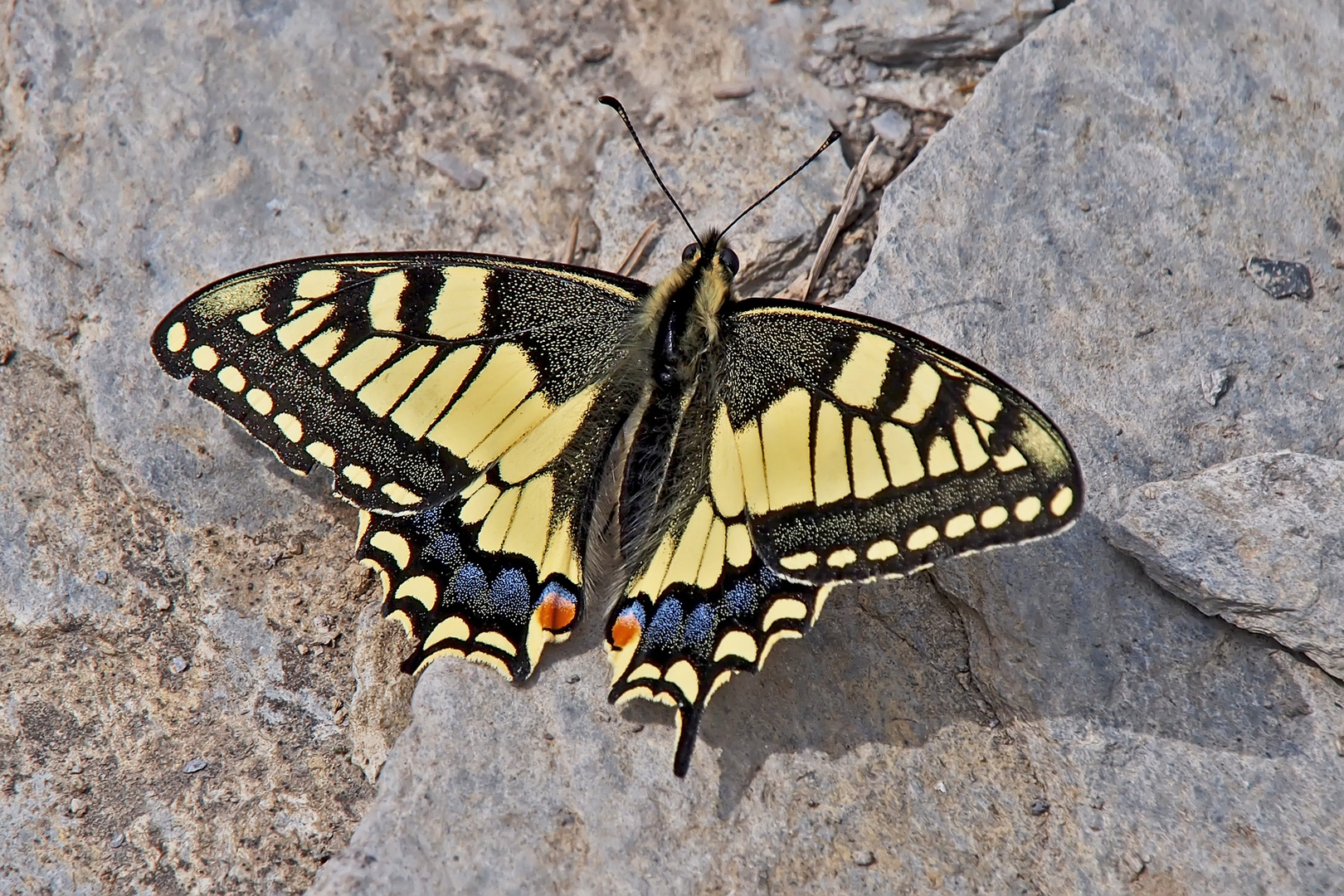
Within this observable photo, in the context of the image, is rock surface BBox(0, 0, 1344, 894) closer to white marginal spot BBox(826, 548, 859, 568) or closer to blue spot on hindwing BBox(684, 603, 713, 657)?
blue spot on hindwing BBox(684, 603, 713, 657)

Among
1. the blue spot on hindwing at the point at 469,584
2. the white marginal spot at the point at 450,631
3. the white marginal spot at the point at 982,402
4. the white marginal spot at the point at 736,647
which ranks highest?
the white marginal spot at the point at 982,402

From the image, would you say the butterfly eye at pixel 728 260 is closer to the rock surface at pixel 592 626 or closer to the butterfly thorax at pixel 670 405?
the butterfly thorax at pixel 670 405

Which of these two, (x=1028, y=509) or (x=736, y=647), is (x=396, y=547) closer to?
(x=736, y=647)

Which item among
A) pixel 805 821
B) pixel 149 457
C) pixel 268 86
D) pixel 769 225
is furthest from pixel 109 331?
pixel 805 821

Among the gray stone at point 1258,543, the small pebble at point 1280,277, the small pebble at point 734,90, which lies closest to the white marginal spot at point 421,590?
the gray stone at point 1258,543

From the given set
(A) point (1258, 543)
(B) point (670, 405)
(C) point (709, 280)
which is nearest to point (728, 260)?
(C) point (709, 280)

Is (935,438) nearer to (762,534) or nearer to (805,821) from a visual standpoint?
(762,534)

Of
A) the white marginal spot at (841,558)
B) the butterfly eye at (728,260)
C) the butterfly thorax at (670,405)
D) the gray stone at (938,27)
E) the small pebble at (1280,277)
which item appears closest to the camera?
the white marginal spot at (841,558)
